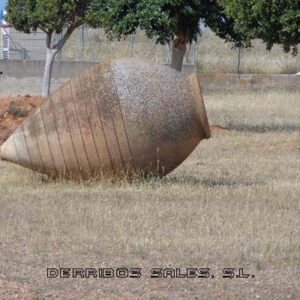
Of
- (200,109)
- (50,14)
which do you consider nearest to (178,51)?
(50,14)

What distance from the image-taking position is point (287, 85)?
35.5 meters

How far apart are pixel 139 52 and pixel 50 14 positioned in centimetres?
1554

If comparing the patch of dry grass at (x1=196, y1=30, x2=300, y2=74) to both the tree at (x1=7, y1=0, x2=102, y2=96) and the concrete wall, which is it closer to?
the concrete wall

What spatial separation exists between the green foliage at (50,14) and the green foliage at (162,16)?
2922 millimetres

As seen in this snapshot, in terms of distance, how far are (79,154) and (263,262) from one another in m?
4.59

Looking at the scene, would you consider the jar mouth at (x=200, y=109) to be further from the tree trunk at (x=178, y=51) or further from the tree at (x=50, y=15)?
the tree at (x=50, y=15)

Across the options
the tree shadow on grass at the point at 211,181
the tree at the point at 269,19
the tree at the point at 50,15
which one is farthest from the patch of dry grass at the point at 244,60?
the tree shadow on grass at the point at 211,181

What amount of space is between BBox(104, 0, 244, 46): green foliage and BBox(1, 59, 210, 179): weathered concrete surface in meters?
8.33

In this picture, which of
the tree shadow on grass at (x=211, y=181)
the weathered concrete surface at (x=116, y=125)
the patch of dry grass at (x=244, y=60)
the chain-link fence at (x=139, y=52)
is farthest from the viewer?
Answer: the patch of dry grass at (x=244, y=60)

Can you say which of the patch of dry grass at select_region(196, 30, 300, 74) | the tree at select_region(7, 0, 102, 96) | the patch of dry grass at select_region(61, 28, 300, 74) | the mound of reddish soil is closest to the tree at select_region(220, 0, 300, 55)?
the mound of reddish soil

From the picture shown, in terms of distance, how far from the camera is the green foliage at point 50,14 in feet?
81.7

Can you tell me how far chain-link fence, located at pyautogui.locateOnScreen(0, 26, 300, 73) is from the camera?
38.8 meters

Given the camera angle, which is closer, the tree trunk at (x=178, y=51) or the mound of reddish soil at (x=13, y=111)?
the mound of reddish soil at (x=13, y=111)

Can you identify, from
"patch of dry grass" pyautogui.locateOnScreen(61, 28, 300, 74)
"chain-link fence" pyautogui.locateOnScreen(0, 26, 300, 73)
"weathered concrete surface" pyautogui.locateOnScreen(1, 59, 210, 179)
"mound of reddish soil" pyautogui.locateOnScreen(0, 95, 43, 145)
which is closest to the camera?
"weathered concrete surface" pyautogui.locateOnScreen(1, 59, 210, 179)
